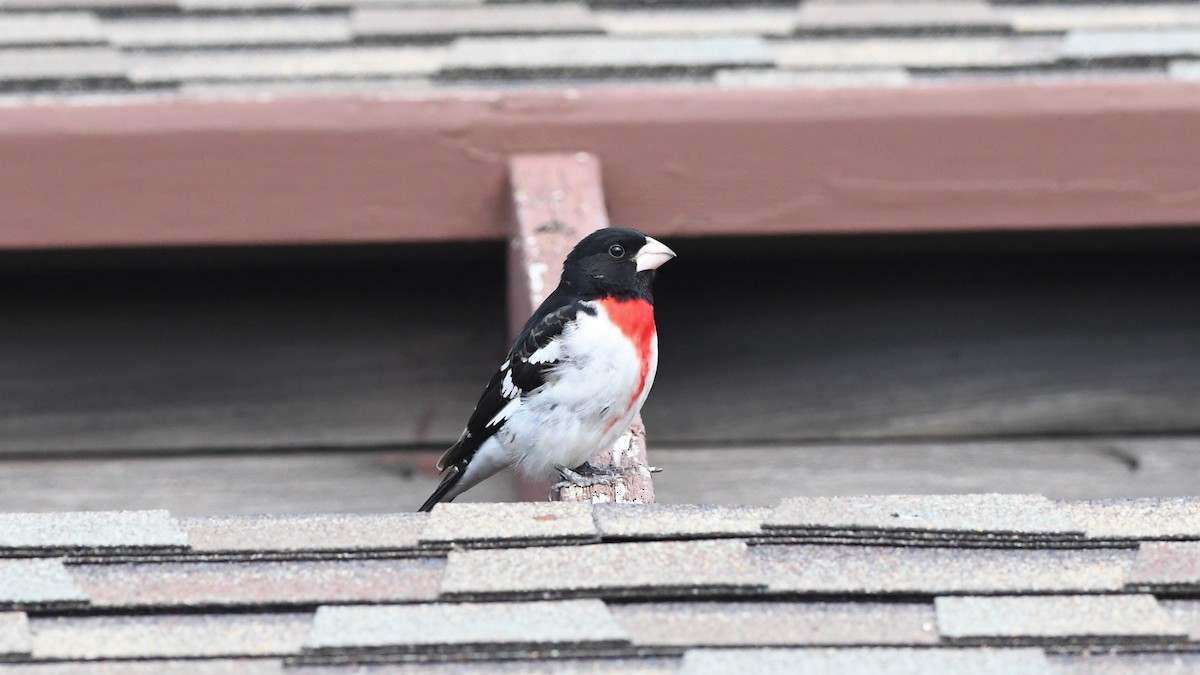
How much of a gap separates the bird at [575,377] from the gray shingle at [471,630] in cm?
116

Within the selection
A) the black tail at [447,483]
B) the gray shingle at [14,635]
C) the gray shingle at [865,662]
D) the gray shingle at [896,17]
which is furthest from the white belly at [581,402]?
the gray shingle at [14,635]

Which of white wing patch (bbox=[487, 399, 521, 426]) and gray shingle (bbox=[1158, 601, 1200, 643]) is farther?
white wing patch (bbox=[487, 399, 521, 426])

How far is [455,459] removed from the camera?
3.14 metres

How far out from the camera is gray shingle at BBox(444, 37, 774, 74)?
135 inches

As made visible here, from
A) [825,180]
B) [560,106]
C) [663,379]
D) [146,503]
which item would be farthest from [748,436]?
[146,503]

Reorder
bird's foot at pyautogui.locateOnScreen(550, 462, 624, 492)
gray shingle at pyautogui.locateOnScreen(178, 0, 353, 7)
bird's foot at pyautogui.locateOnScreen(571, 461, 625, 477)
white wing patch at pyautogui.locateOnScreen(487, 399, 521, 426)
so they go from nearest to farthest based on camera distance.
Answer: bird's foot at pyautogui.locateOnScreen(550, 462, 624, 492) → bird's foot at pyautogui.locateOnScreen(571, 461, 625, 477) → white wing patch at pyautogui.locateOnScreen(487, 399, 521, 426) → gray shingle at pyautogui.locateOnScreen(178, 0, 353, 7)

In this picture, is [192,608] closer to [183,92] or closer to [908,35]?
[183,92]

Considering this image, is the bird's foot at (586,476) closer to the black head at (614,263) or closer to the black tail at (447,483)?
the black tail at (447,483)

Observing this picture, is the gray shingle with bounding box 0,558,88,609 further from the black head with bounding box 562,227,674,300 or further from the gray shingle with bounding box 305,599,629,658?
the black head with bounding box 562,227,674,300

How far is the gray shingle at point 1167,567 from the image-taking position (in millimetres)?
1872

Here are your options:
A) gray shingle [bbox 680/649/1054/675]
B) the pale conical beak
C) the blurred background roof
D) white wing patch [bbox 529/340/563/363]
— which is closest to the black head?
the pale conical beak

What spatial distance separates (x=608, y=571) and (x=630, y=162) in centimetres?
145

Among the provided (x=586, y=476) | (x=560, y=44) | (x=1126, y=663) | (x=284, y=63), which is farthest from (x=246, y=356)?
(x=1126, y=663)

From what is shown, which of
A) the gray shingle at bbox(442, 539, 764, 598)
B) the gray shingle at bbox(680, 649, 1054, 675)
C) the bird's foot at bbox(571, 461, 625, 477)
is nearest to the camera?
the gray shingle at bbox(680, 649, 1054, 675)
